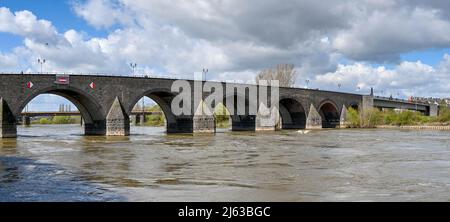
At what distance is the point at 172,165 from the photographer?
21.4 m

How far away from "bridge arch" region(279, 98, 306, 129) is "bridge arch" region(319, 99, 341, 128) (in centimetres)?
951

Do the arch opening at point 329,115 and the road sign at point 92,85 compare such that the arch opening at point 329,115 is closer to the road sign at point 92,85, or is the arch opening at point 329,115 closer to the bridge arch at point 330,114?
the bridge arch at point 330,114

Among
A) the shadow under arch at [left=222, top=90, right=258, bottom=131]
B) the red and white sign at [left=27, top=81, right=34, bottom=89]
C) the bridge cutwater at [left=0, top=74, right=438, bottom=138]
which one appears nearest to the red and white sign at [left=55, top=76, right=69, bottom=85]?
the bridge cutwater at [left=0, top=74, right=438, bottom=138]

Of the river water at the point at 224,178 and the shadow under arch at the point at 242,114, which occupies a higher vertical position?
the shadow under arch at the point at 242,114

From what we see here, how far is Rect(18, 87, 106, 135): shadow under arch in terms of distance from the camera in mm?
49491

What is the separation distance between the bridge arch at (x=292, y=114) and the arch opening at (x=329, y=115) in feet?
32.6

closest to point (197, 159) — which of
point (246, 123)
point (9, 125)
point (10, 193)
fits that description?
point (10, 193)

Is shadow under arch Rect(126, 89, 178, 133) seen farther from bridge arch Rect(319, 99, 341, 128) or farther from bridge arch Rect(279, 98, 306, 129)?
bridge arch Rect(319, 99, 341, 128)

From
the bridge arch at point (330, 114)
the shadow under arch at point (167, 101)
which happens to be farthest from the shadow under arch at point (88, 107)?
the bridge arch at point (330, 114)

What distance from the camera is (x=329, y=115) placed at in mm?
95250

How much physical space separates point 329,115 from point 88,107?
2257 inches

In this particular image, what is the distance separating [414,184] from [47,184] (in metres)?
12.4

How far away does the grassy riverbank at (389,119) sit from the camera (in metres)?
91.8

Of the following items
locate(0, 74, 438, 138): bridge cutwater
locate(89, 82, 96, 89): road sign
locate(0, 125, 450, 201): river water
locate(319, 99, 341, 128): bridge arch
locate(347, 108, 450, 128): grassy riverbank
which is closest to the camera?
locate(0, 125, 450, 201): river water
